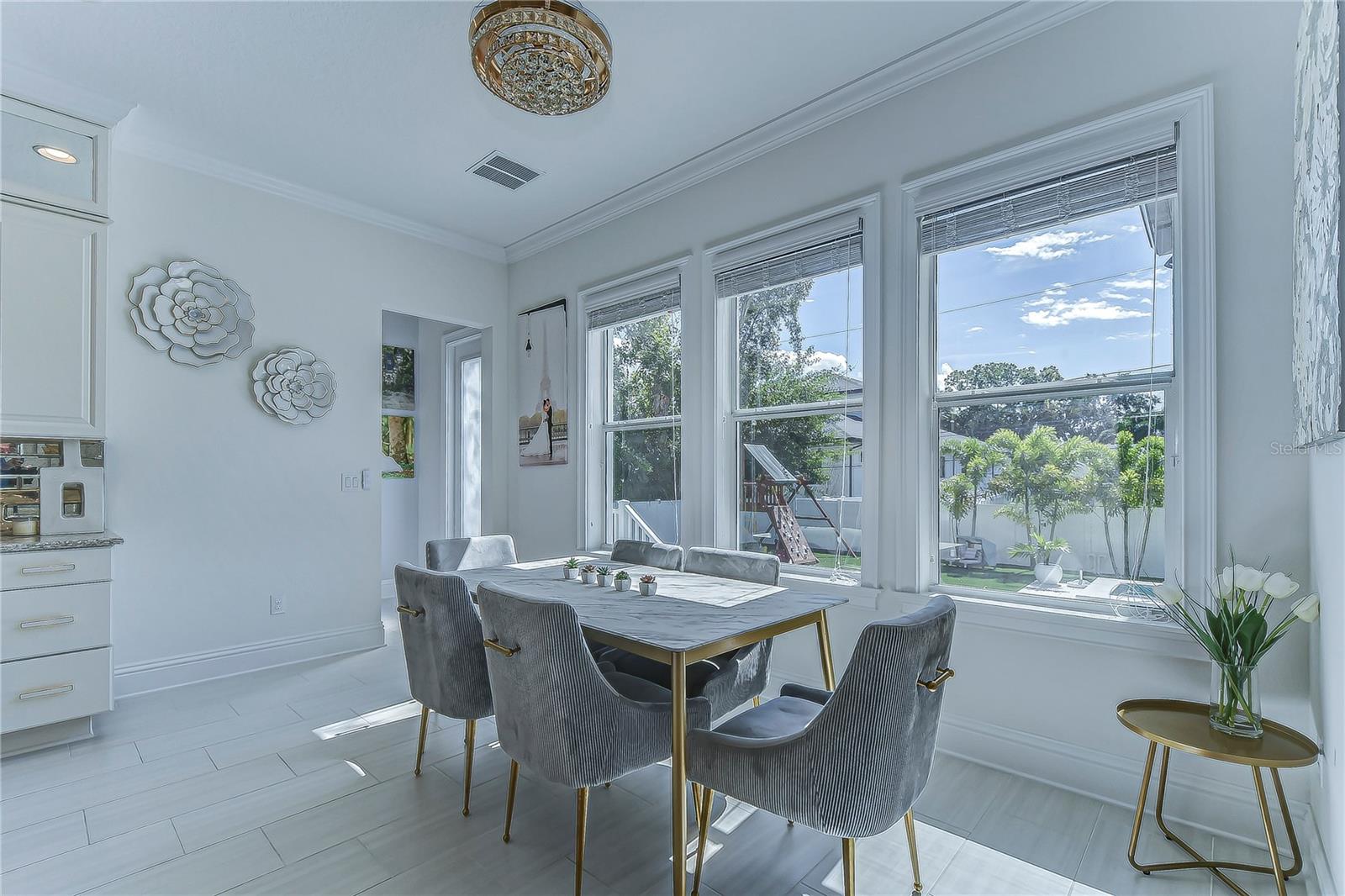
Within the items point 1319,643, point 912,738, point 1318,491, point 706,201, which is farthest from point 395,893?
point 706,201

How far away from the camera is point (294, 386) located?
13.1 ft

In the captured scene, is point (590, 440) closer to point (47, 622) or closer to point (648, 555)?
point (648, 555)

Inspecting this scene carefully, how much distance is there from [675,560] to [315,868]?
176 cm

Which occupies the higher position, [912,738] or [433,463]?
[433,463]

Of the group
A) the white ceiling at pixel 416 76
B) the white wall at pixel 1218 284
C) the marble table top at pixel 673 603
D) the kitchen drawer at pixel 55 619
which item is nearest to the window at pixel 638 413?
the white ceiling at pixel 416 76

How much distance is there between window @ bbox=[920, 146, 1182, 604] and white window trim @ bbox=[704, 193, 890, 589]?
25cm

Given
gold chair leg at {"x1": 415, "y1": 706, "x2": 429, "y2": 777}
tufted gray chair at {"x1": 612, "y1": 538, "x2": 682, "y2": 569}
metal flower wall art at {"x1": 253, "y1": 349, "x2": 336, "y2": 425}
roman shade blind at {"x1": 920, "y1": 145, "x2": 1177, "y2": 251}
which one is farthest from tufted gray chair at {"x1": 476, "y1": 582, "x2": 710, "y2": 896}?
metal flower wall art at {"x1": 253, "y1": 349, "x2": 336, "y2": 425}

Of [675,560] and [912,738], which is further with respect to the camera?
[675,560]

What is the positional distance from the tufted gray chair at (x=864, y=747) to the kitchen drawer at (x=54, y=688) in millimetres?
2950

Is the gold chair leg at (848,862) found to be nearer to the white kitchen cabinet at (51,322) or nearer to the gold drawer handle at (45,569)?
the gold drawer handle at (45,569)

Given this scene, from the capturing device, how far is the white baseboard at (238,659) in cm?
342

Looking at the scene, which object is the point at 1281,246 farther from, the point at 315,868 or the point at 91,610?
the point at 91,610

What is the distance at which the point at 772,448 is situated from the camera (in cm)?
345

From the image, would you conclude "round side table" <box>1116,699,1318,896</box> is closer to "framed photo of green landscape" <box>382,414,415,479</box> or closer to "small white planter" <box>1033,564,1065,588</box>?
"small white planter" <box>1033,564,1065,588</box>
